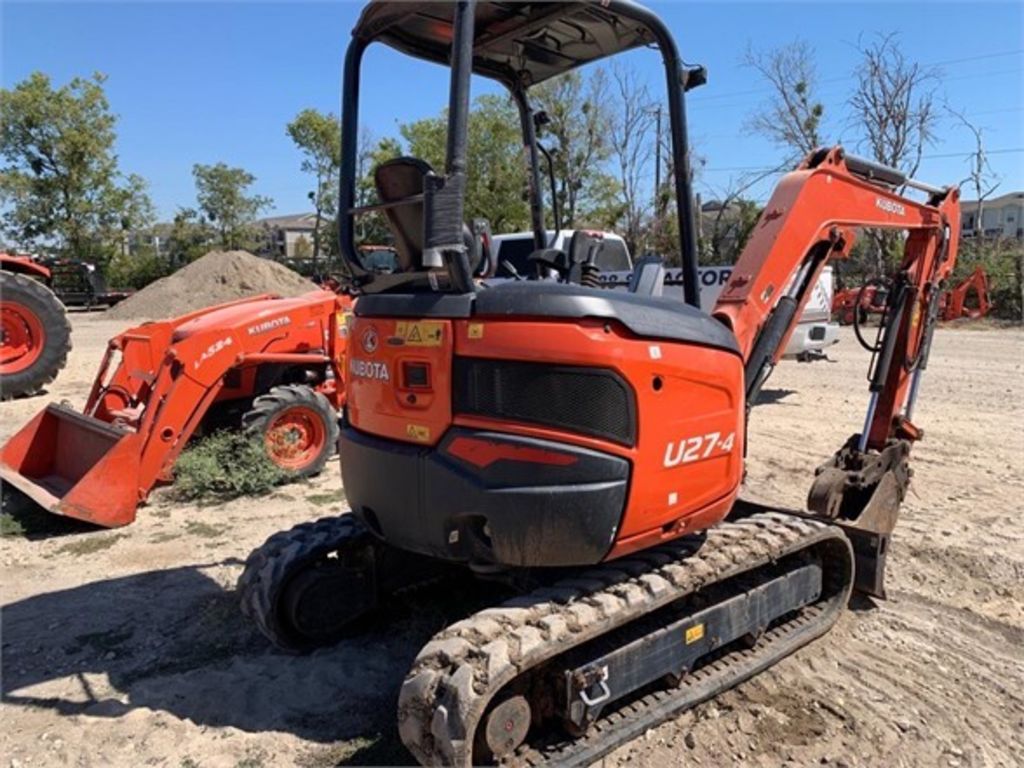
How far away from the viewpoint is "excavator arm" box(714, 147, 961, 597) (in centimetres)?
392

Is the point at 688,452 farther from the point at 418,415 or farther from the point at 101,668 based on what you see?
the point at 101,668

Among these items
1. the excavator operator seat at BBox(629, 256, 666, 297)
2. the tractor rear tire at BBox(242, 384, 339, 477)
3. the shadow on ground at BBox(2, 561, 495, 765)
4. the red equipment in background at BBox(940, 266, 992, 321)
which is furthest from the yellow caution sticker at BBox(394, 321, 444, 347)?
the red equipment in background at BBox(940, 266, 992, 321)

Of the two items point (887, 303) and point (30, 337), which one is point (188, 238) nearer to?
point (30, 337)

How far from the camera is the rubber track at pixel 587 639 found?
260 cm

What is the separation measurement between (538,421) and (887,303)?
9.99 feet

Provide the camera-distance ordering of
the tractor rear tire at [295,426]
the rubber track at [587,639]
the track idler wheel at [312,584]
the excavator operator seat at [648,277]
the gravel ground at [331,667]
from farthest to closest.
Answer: the tractor rear tire at [295,426] → the track idler wheel at [312,584] → the excavator operator seat at [648,277] → the gravel ground at [331,667] → the rubber track at [587,639]

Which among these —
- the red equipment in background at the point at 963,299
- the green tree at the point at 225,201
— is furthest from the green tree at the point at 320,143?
the red equipment in background at the point at 963,299

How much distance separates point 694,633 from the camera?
10.8 feet

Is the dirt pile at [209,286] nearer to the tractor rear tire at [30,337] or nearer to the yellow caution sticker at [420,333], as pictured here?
the tractor rear tire at [30,337]

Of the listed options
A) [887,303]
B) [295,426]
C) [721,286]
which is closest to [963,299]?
[721,286]

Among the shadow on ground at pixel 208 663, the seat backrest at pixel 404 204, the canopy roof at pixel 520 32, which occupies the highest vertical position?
the canopy roof at pixel 520 32

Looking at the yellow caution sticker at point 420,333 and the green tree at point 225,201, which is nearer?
the yellow caution sticker at point 420,333

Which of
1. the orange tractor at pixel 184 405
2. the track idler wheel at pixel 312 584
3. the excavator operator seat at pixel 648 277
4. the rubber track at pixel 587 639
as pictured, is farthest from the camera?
the orange tractor at pixel 184 405

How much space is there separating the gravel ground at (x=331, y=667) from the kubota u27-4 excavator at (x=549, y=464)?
216 mm
